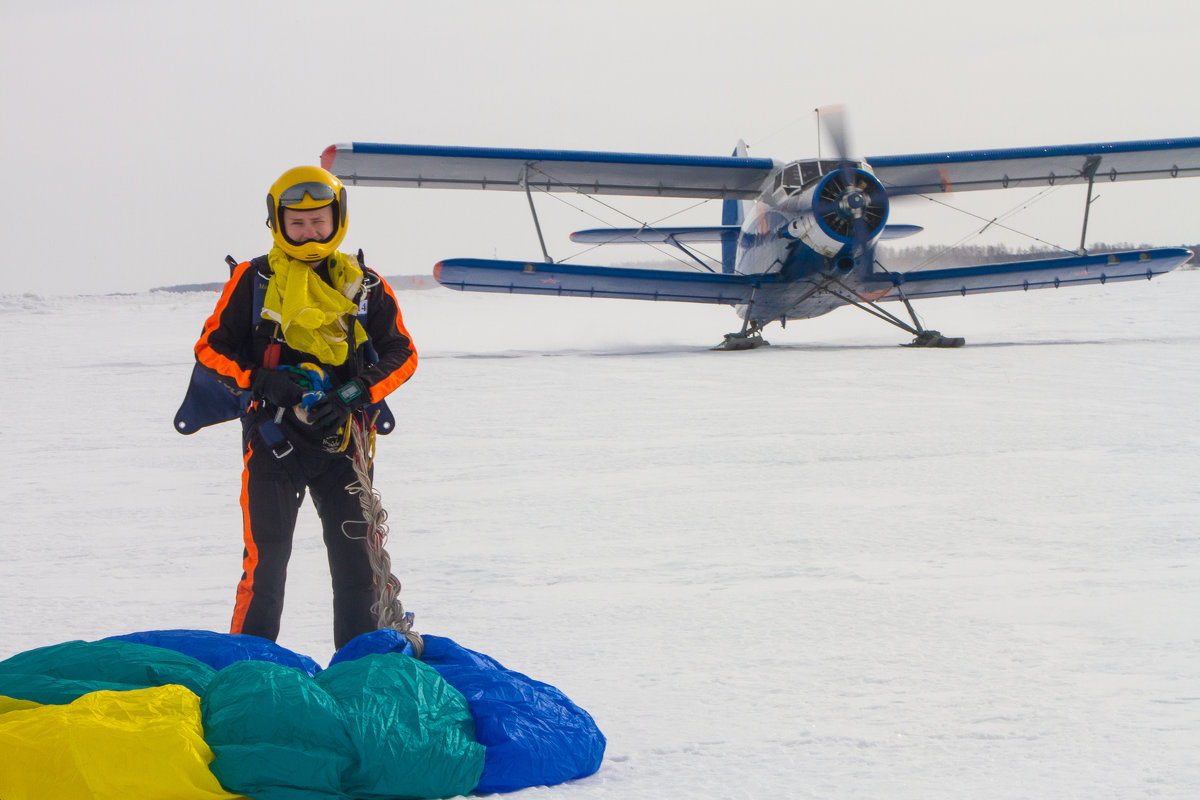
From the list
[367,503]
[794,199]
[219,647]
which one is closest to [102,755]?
[219,647]

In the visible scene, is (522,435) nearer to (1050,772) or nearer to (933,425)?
(933,425)

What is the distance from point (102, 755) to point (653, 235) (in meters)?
20.3

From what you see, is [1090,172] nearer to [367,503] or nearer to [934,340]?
[934,340]

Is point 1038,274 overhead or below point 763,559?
overhead

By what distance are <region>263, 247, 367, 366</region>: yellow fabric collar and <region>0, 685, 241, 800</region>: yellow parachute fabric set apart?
1.20 metres

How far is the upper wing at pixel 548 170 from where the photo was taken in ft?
55.0

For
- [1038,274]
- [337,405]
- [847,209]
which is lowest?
[337,405]

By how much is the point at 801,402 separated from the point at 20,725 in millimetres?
8215

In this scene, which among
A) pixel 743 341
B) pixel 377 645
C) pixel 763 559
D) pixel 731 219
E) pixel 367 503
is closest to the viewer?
pixel 377 645

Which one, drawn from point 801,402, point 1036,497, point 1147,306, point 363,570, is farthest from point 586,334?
point 363,570

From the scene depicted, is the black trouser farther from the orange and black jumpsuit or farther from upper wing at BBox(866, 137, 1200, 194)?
upper wing at BBox(866, 137, 1200, 194)

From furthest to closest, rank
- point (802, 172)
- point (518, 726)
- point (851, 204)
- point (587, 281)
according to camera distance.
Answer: point (587, 281), point (802, 172), point (851, 204), point (518, 726)

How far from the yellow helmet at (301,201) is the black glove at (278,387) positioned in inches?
14.7

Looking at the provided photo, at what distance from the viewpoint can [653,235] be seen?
22.0m
